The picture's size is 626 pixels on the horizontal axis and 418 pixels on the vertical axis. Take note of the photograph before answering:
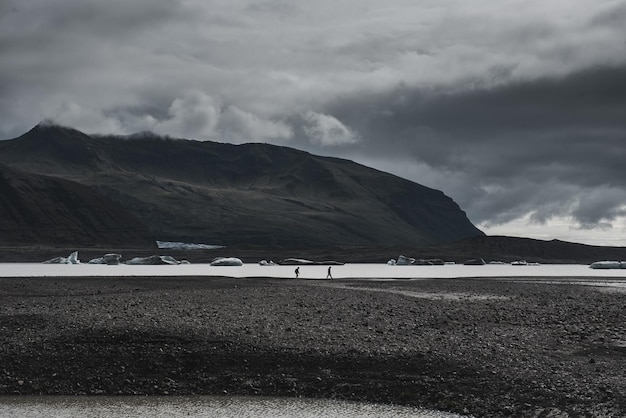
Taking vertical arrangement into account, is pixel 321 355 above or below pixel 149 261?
below

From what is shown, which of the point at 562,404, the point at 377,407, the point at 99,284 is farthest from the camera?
the point at 99,284

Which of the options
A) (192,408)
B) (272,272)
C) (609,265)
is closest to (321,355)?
(192,408)

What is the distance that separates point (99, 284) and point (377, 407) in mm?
38288

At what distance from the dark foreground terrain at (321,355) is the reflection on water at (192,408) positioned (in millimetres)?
581

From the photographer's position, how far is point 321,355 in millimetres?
26188

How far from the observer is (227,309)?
34.8m

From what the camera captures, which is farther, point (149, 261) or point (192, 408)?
point (149, 261)

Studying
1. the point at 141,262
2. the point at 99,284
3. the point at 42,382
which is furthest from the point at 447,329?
the point at 141,262

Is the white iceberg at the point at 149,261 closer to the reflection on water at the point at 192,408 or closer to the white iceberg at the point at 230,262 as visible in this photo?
the white iceberg at the point at 230,262

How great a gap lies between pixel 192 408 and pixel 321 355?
217 inches

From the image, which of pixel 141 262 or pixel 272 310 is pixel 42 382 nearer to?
pixel 272 310

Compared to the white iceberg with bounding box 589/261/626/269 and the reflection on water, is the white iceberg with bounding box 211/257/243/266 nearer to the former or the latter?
the white iceberg with bounding box 589/261/626/269

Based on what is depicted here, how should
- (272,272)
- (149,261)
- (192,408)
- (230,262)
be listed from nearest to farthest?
(192,408), (272,272), (230,262), (149,261)

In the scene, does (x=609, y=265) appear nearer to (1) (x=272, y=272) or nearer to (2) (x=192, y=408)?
(1) (x=272, y=272)
